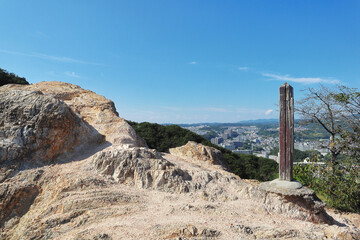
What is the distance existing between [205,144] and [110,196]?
50.2ft

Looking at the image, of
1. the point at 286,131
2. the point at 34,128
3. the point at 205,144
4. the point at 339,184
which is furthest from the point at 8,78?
the point at 339,184

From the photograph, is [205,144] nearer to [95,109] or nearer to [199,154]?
[199,154]

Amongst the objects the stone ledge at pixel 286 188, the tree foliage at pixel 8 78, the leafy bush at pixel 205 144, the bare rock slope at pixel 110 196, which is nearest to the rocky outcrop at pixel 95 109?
the bare rock slope at pixel 110 196

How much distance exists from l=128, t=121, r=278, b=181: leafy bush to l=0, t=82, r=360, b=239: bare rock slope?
8911mm

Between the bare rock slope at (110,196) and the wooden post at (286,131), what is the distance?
950 millimetres

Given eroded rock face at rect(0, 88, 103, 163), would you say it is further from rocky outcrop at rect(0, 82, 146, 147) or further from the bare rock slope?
rocky outcrop at rect(0, 82, 146, 147)

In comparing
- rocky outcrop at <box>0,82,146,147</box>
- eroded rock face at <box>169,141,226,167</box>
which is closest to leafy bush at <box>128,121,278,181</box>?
eroded rock face at <box>169,141,226,167</box>

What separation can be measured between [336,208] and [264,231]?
26.9ft

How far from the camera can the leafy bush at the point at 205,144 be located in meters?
18.6

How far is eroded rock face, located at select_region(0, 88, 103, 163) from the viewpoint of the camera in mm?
7664

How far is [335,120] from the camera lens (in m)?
11.0

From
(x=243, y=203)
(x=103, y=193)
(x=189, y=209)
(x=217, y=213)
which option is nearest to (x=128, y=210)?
(x=103, y=193)

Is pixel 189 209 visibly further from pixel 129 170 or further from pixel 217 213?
pixel 129 170

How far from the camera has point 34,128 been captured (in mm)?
8117
